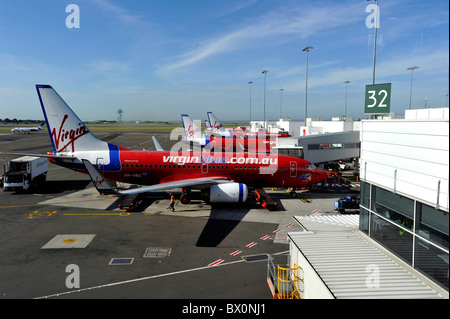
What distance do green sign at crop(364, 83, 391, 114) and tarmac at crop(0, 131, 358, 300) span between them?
10293mm

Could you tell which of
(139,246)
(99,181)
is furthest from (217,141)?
(139,246)

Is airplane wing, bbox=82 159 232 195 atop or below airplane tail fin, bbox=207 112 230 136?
below

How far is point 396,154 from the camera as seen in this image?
12.5 metres

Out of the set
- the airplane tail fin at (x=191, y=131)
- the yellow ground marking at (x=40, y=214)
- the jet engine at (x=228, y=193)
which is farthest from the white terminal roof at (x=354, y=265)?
the airplane tail fin at (x=191, y=131)

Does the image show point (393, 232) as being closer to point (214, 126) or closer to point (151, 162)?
point (151, 162)

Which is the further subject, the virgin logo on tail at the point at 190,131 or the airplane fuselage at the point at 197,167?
the virgin logo on tail at the point at 190,131

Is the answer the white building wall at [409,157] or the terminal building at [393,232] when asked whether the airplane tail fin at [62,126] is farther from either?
the white building wall at [409,157]

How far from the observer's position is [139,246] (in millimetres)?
20125

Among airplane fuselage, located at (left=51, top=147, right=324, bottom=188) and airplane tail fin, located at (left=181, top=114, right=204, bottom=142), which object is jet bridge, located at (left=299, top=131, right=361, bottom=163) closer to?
airplane fuselage, located at (left=51, top=147, right=324, bottom=188)

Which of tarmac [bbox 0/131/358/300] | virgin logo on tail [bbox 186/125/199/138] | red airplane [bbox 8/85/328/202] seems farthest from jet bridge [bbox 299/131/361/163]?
virgin logo on tail [bbox 186/125/199/138]

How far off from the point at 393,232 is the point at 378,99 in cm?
696

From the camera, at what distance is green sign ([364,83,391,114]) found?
1527cm

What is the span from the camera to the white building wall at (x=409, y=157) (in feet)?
32.7
